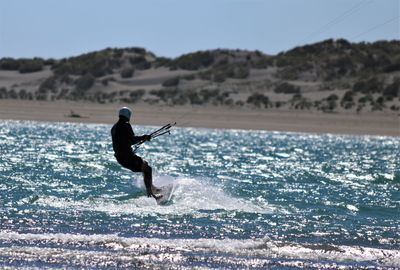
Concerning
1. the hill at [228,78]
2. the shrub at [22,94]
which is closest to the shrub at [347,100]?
the hill at [228,78]

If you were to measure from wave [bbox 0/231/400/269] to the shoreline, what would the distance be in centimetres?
2275

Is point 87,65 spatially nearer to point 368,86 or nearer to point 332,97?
point 368,86

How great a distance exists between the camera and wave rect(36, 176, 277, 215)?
40.8ft

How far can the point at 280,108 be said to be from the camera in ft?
130

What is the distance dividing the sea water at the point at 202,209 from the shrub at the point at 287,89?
2133cm

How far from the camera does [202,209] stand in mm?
12688

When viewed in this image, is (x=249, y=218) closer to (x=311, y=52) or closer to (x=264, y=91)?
(x=264, y=91)

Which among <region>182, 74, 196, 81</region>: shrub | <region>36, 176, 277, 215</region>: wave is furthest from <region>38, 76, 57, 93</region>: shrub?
<region>36, 176, 277, 215</region>: wave

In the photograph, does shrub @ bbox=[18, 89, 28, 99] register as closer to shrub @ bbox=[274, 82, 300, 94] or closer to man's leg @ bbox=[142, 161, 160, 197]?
shrub @ bbox=[274, 82, 300, 94]

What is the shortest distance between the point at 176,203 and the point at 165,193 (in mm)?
531

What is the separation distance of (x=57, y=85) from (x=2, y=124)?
65.7 ft

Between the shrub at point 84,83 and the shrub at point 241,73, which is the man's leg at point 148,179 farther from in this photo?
the shrub at point 241,73

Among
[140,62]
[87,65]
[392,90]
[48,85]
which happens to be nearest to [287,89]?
[392,90]

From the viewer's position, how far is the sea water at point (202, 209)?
9.03 meters
